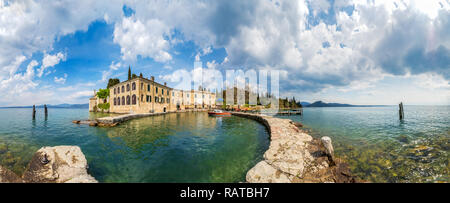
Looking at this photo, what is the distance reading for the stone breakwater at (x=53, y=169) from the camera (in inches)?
177

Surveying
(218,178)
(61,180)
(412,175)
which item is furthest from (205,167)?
(412,175)

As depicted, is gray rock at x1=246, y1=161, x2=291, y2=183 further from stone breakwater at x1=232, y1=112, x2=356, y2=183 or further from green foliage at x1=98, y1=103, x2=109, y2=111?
green foliage at x1=98, y1=103, x2=109, y2=111

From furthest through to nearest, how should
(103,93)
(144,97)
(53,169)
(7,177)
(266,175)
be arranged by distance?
1. (103,93)
2. (144,97)
3. (53,169)
4. (266,175)
5. (7,177)

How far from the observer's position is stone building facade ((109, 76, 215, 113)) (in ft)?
93.6

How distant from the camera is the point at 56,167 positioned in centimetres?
509

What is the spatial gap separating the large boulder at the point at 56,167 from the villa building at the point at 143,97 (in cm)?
2499

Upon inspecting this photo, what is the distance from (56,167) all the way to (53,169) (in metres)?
0.08

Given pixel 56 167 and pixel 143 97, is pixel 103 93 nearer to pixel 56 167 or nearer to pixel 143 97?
pixel 143 97

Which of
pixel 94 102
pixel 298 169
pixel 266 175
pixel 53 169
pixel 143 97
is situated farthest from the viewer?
pixel 94 102

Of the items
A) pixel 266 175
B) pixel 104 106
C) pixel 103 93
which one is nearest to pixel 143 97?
pixel 104 106

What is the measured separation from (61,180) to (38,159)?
5.05 ft

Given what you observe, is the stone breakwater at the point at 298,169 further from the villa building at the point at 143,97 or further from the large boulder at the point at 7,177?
the villa building at the point at 143,97

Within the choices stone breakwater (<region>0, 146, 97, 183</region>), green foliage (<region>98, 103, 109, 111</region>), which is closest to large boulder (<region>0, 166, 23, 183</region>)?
stone breakwater (<region>0, 146, 97, 183</region>)
